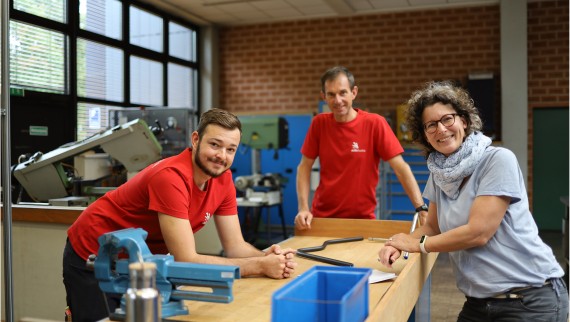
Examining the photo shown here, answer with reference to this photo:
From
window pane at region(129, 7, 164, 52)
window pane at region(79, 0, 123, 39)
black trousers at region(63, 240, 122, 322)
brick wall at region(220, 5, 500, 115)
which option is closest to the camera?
black trousers at region(63, 240, 122, 322)

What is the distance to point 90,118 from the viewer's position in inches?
231

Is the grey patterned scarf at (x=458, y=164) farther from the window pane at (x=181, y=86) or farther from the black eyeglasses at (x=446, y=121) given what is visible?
the window pane at (x=181, y=86)

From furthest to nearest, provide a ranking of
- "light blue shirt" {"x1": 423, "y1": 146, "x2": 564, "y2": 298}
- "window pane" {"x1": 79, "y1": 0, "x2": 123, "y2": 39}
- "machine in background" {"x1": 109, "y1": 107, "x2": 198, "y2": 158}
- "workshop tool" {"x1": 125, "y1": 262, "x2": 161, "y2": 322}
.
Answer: "window pane" {"x1": 79, "y1": 0, "x2": 123, "y2": 39}
"machine in background" {"x1": 109, "y1": 107, "x2": 198, "y2": 158}
"light blue shirt" {"x1": 423, "y1": 146, "x2": 564, "y2": 298}
"workshop tool" {"x1": 125, "y1": 262, "x2": 161, "y2": 322}

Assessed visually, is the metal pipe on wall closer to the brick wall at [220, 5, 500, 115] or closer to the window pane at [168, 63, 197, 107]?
the brick wall at [220, 5, 500, 115]

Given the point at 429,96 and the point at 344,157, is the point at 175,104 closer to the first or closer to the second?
the point at 344,157

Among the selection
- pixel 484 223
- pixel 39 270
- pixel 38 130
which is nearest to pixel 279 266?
pixel 484 223

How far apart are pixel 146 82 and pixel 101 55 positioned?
900 mm

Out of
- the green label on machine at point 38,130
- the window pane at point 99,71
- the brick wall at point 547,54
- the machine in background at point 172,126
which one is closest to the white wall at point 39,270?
the machine in background at point 172,126

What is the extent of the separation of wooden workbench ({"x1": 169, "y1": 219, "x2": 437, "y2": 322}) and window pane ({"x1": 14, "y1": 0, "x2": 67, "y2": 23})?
152 inches

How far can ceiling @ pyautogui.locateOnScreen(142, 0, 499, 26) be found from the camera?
6.64 meters

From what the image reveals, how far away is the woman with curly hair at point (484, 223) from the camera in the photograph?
4.98 feet

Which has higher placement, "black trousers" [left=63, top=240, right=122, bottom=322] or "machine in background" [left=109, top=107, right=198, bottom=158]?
"machine in background" [left=109, top=107, right=198, bottom=158]

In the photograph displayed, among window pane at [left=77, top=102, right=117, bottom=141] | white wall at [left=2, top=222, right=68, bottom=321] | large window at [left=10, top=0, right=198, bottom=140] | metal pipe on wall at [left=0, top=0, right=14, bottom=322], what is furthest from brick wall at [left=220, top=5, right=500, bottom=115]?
metal pipe on wall at [left=0, top=0, right=14, bottom=322]

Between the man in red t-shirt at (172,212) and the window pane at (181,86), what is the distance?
18.4ft
